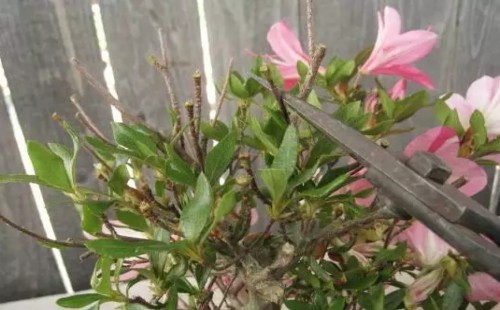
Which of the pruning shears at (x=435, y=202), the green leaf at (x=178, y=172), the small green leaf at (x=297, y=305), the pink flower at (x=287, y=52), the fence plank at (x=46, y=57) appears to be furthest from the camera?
the fence plank at (x=46, y=57)

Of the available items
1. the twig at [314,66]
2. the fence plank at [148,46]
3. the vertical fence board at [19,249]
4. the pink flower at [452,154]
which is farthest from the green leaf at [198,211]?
the vertical fence board at [19,249]

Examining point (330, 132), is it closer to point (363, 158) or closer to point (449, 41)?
point (363, 158)

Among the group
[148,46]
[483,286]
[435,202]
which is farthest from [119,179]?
[148,46]

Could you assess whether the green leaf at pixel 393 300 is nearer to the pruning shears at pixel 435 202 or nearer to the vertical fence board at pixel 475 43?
the pruning shears at pixel 435 202

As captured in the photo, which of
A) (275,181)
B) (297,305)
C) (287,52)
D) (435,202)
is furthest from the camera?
(287,52)

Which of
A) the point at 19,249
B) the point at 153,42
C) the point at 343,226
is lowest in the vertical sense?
the point at 19,249

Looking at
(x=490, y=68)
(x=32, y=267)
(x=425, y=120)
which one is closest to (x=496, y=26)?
(x=490, y=68)

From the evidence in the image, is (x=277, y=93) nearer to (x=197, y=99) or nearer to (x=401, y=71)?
(x=197, y=99)
